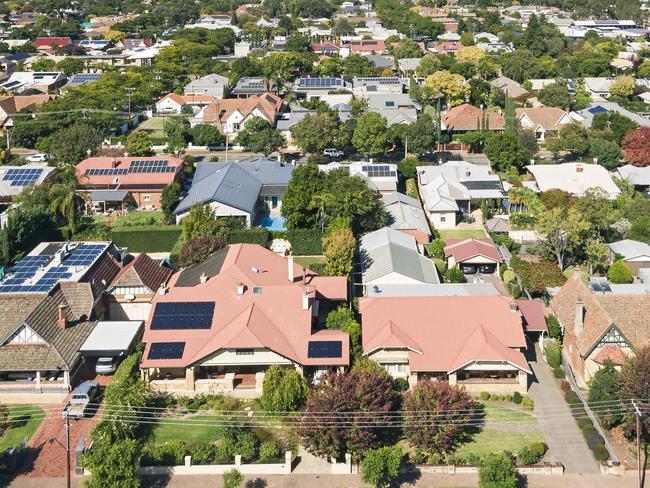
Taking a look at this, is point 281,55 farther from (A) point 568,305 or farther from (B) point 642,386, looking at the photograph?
(B) point 642,386

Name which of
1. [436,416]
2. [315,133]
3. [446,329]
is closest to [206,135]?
[315,133]

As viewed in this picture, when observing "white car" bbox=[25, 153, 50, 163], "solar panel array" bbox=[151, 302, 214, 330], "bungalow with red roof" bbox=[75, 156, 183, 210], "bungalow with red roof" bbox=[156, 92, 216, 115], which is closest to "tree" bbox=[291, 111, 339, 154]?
"bungalow with red roof" bbox=[75, 156, 183, 210]

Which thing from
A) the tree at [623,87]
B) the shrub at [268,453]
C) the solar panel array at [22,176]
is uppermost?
the shrub at [268,453]

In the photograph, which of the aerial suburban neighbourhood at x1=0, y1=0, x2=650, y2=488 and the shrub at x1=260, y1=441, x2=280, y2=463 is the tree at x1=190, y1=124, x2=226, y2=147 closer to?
the aerial suburban neighbourhood at x1=0, y1=0, x2=650, y2=488

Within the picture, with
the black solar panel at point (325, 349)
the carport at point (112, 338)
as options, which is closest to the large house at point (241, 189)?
the carport at point (112, 338)

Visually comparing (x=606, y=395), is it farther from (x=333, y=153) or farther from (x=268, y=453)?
(x=333, y=153)

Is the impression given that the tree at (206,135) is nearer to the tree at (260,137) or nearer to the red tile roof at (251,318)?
the tree at (260,137)
